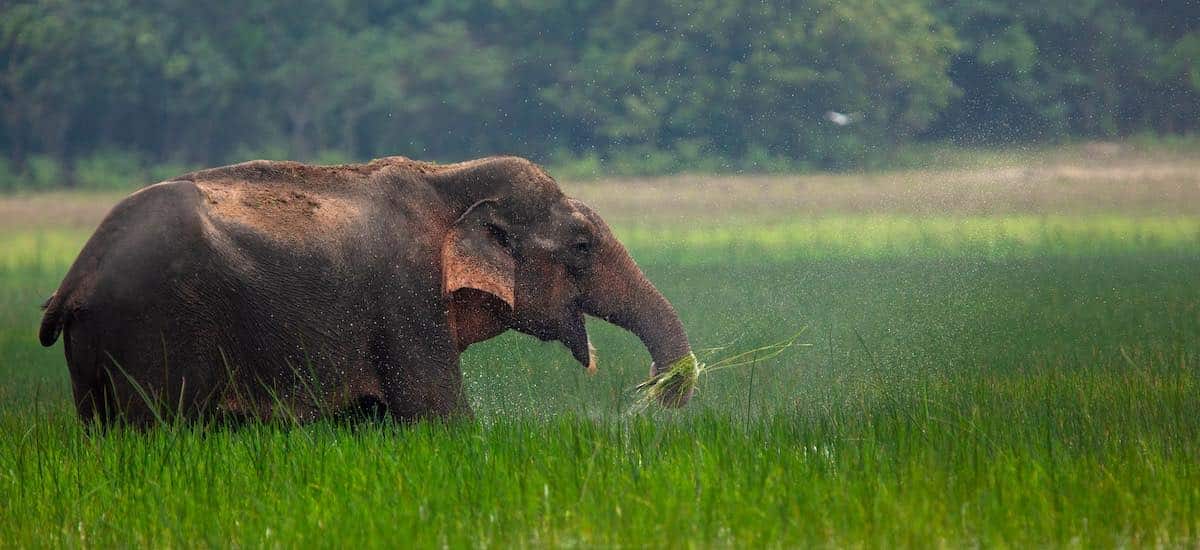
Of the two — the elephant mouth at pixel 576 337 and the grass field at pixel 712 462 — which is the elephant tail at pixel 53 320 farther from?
the elephant mouth at pixel 576 337

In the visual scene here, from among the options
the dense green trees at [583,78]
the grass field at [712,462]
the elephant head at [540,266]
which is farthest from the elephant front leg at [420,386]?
the dense green trees at [583,78]

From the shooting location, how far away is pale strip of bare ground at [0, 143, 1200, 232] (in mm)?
27219

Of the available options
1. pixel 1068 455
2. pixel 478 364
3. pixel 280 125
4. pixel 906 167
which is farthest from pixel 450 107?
pixel 1068 455

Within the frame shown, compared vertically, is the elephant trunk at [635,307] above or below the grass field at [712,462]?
above

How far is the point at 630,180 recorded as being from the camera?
3503 cm

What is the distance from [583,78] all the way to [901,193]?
27.8 feet

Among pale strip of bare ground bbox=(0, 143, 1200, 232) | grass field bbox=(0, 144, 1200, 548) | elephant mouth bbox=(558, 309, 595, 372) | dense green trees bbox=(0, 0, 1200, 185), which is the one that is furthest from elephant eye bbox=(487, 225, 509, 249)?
dense green trees bbox=(0, 0, 1200, 185)

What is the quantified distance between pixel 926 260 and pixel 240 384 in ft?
62.1

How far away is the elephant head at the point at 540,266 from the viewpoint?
24.4ft

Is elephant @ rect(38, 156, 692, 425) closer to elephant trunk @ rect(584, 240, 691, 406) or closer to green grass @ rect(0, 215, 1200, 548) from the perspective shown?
elephant trunk @ rect(584, 240, 691, 406)

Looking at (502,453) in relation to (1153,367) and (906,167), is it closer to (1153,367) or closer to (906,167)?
(1153,367)

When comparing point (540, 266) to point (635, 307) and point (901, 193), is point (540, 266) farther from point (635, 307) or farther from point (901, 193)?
point (901, 193)

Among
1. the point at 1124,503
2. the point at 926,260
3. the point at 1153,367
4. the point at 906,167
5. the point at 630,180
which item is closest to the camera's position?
the point at 1124,503

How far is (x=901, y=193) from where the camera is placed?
3225 cm
